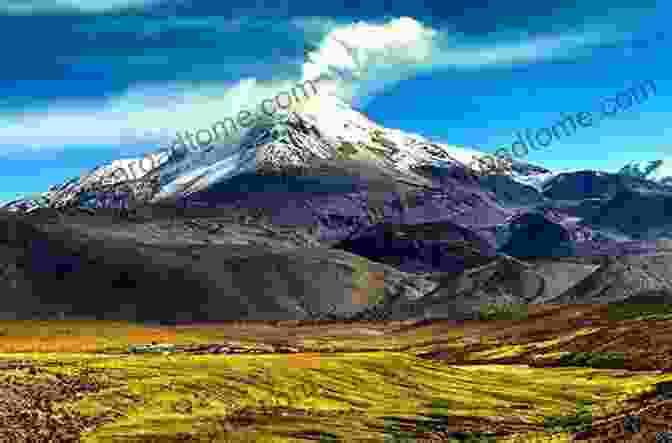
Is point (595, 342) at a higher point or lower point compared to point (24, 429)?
higher

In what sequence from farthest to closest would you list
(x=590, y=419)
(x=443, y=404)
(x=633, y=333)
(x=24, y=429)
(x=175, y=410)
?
(x=633, y=333)
(x=443, y=404)
(x=175, y=410)
(x=590, y=419)
(x=24, y=429)

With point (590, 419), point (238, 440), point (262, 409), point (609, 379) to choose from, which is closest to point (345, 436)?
point (238, 440)

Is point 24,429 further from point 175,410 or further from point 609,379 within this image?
point 609,379

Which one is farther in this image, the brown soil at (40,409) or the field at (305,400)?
the field at (305,400)

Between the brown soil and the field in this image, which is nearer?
the brown soil

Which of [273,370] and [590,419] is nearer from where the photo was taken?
[590,419]

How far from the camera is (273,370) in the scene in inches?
3201

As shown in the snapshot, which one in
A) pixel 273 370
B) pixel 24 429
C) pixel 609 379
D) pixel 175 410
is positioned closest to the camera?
pixel 24 429

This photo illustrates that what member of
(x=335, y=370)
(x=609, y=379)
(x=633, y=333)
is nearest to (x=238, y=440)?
(x=335, y=370)

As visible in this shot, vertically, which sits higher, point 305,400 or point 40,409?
point 305,400

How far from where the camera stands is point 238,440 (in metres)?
56.5

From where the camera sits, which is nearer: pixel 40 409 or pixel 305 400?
pixel 40 409

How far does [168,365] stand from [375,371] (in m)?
19.2

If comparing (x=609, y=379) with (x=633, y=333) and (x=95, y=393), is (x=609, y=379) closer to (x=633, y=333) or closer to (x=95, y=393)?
(x=633, y=333)
